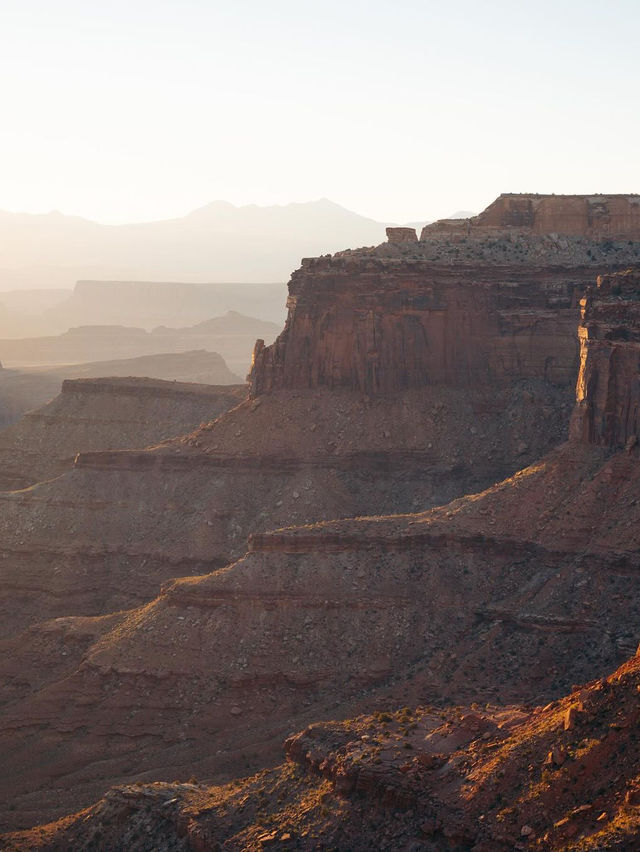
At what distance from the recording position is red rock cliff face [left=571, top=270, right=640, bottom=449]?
68.6 m

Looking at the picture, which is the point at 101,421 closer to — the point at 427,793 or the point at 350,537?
the point at 350,537

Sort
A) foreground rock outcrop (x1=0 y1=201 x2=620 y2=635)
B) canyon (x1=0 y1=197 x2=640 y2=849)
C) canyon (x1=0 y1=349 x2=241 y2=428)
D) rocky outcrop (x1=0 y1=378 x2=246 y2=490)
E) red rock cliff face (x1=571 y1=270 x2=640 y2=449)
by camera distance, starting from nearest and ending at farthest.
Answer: canyon (x1=0 y1=197 x2=640 y2=849), red rock cliff face (x1=571 y1=270 x2=640 y2=449), foreground rock outcrop (x1=0 y1=201 x2=620 y2=635), rocky outcrop (x1=0 y1=378 x2=246 y2=490), canyon (x1=0 y1=349 x2=241 y2=428)

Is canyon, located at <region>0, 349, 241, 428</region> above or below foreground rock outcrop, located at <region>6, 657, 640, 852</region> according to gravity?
above

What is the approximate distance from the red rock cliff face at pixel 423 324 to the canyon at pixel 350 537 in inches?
4.4

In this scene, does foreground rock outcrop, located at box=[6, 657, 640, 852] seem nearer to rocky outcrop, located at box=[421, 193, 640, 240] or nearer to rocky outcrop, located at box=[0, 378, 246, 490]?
rocky outcrop, located at box=[421, 193, 640, 240]

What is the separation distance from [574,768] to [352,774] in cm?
695

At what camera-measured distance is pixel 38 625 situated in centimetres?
7950

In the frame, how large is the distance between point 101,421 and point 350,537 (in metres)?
42.8

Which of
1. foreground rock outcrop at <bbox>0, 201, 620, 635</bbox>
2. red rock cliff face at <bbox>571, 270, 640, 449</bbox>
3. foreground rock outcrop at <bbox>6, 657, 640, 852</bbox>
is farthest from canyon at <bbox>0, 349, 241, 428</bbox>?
foreground rock outcrop at <bbox>6, 657, 640, 852</bbox>

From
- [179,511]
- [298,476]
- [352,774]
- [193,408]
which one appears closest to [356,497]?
[298,476]

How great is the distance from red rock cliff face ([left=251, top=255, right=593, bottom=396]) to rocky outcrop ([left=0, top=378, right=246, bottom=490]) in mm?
16202

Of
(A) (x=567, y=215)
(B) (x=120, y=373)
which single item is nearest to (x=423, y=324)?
(A) (x=567, y=215)

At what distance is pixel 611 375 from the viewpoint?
69.4m

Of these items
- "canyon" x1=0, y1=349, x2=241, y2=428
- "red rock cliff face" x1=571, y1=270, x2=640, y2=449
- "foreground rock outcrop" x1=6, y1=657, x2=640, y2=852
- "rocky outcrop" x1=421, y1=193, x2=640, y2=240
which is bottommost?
"foreground rock outcrop" x1=6, y1=657, x2=640, y2=852
